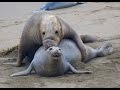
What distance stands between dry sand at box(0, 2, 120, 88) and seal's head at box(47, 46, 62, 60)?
31 centimetres

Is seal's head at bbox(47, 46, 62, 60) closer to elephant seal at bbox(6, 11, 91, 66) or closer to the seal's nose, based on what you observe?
the seal's nose

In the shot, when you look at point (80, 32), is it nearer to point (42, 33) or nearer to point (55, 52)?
point (42, 33)

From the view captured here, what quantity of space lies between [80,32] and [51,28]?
359 centimetres

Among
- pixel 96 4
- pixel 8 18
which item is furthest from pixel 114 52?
pixel 96 4

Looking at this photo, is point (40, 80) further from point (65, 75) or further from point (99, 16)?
point (99, 16)

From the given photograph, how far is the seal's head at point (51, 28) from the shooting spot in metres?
6.72

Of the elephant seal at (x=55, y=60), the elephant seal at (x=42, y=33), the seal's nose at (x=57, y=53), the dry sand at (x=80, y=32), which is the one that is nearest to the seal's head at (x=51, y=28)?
the elephant seal at (x=42, y=33)

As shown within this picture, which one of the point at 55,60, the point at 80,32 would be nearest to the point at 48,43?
the point at 55,60

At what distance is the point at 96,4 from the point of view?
46.9 feet

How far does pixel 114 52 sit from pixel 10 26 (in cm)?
395

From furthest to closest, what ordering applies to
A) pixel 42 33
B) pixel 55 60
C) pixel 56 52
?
pixel 42 33 → pixel 55 60 → pixel 56 52

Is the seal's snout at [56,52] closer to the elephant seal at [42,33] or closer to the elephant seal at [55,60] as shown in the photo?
the elephant seal at [55,60]

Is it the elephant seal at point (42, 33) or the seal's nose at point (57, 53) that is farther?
the elephant seal at point (42, 33)

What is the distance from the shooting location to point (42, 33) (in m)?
6.91
